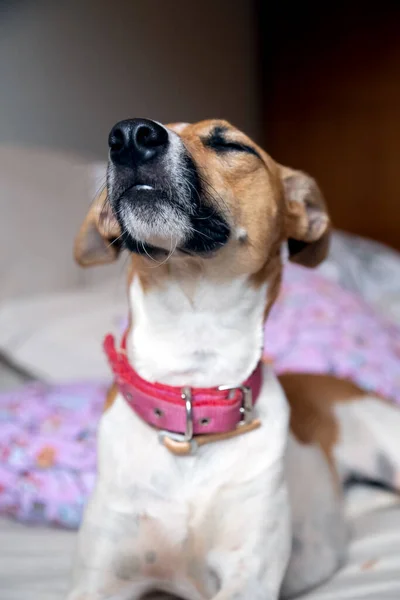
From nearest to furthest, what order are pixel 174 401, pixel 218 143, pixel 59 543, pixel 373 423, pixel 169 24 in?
1. pixel 174 401
2. pixel 218 143
3. pixel 59 543
4. pixel 373 423
5. pixel 169 24

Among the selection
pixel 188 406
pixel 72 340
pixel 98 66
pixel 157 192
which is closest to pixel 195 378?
pixel 188 406

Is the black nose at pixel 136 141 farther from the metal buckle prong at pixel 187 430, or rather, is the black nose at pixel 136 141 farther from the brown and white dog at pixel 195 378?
the metal buckle prong at pixel 187 430

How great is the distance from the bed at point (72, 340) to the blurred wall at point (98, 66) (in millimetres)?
376

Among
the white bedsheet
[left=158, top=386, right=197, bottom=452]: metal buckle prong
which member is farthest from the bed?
[left=158, top=386, right=197, bottom=452]: metal buckle prong

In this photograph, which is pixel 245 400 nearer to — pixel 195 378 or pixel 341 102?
pixel 195 378

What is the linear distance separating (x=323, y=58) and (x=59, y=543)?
4.78m

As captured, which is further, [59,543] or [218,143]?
[59,543]

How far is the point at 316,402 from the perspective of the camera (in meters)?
1.56

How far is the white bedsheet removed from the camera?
42.8 inches

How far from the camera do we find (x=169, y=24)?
12.1ft

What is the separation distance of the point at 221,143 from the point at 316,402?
761mm

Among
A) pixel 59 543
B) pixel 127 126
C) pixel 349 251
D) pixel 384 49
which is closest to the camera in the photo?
pixel 127 126

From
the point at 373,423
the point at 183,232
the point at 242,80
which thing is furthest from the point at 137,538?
the point at 242,80

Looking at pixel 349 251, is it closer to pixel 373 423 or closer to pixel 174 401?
pixel 373 423
